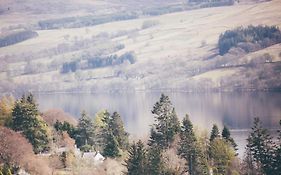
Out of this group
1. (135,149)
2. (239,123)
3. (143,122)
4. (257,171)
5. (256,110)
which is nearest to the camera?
(135,149)

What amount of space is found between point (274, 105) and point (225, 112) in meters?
12.8

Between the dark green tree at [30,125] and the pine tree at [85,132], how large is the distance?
7059mm

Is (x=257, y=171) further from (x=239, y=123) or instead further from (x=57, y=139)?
(x=239, y=123)

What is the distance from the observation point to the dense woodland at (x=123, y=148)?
207ft

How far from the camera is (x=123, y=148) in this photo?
75812mm

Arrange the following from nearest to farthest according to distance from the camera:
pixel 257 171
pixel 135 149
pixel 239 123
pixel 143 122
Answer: pixel 135 149
pixel 257 171
pixel 239 123
pixel 143 122

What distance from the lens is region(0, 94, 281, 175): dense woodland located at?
2480 inches

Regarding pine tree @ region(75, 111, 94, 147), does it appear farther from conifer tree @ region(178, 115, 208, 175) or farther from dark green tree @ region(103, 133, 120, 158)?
conifer tree @ region(178, 115, 208, 175)

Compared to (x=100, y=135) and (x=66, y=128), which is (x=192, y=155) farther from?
(x=66, y=128)

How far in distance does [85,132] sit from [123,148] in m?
4.60

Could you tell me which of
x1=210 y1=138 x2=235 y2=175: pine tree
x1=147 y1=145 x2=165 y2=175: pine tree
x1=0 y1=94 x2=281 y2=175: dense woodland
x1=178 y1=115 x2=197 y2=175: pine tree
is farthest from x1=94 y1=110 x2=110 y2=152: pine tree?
x1=210 y1=138 x2=235 y2=175: pine tree

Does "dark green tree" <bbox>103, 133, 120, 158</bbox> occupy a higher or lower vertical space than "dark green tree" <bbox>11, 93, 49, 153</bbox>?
lower

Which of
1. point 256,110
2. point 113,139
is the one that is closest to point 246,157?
point 113,139

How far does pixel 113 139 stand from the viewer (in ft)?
236
